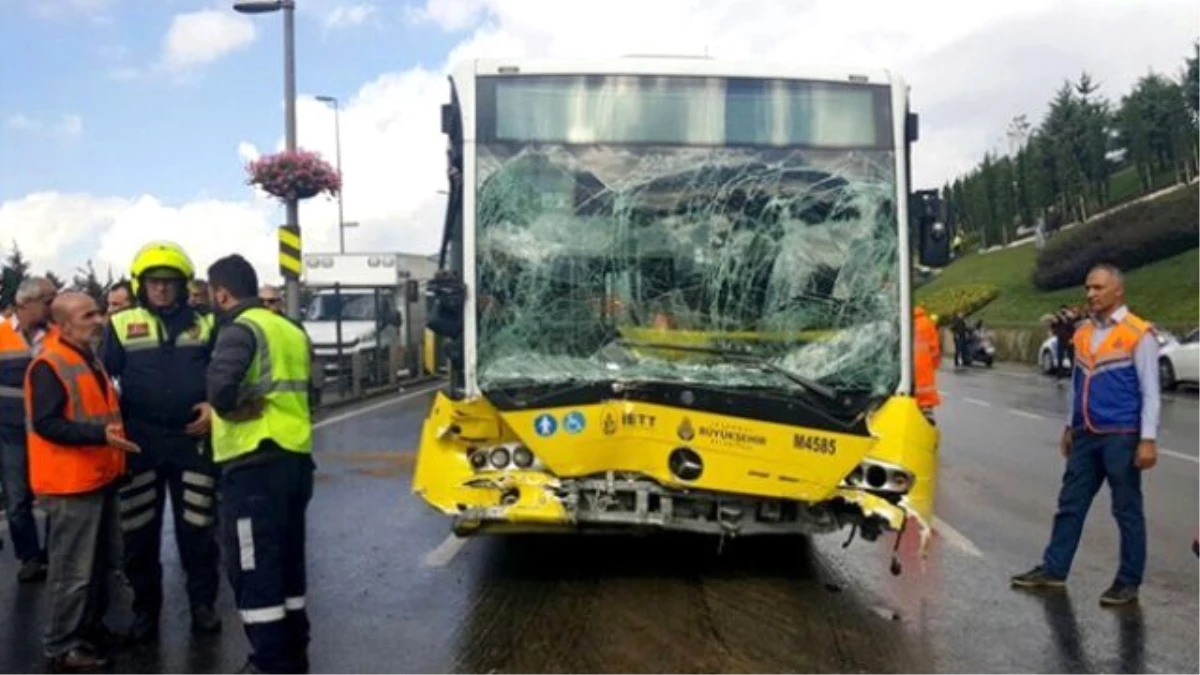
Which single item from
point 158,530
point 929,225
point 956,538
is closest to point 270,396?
point 158,530

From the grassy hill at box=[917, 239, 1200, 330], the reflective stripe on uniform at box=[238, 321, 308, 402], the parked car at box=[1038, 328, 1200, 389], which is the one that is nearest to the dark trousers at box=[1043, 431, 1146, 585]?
the reflective stripe on uniform at box=[238, 321, 308, 402]

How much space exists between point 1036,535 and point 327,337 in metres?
18.5

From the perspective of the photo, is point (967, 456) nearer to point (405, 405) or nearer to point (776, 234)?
point (776, 234)

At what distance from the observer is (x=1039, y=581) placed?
739 centimetres

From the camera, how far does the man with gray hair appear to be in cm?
756

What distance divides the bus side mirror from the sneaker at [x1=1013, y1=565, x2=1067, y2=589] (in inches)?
74.5

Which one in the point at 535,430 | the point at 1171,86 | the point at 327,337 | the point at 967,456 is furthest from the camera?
the point at 1171,86

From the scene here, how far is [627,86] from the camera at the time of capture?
24.4ft

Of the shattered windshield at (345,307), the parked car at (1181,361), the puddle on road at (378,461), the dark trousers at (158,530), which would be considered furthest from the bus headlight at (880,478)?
the shattered windshield at (345,307)

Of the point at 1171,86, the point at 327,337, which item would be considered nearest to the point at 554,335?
the point at 327,337

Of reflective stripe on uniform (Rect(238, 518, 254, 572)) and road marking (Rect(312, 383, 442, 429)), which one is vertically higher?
reflective stripe on uniform (Rect(238, 518, 254, 572))

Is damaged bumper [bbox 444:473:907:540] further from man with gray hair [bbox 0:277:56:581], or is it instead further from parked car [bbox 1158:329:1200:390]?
parked car [bbox 1158:329:1200:390]

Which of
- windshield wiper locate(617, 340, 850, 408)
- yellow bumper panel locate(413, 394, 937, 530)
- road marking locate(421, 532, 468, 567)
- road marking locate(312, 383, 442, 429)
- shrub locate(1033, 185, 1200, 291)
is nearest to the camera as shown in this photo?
yellow bumper panel locate(413, 394, 937, 530)

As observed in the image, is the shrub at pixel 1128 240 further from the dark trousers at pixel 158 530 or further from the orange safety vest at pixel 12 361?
the dark trousers at pixel 158 530
